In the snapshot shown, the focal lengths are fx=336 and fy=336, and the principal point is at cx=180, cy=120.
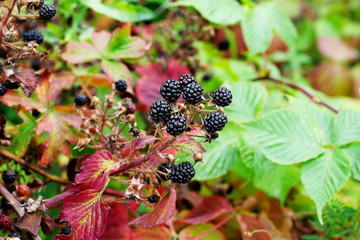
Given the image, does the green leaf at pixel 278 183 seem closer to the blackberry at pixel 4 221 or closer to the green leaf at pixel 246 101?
the green leaf at pixel 246 101

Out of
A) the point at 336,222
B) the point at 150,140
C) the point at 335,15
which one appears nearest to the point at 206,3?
the point at 150,140

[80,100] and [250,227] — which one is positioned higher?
[80,100]

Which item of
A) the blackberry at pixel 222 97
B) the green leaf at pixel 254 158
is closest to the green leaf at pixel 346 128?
the green leaf at pixel 254 158

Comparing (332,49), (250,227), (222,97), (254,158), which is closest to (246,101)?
(254,158)

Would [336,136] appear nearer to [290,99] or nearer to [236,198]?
[290,99]

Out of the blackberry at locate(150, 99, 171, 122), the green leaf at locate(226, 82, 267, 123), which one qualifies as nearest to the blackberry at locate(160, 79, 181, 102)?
the blackberry at locate(150, 99, 171, 122)

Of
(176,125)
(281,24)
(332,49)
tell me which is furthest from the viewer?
(332,49)

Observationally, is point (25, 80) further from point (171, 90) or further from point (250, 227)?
point (250, 227)
